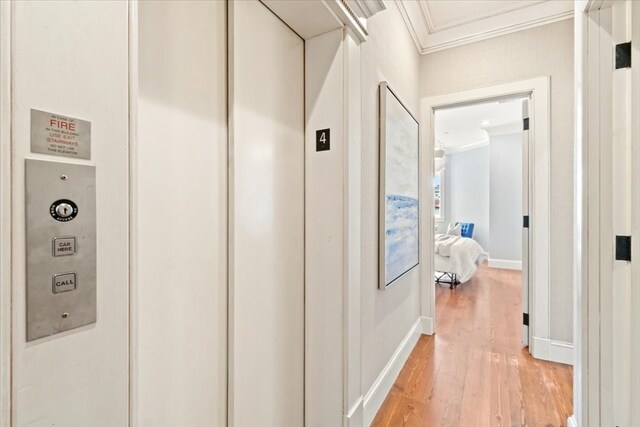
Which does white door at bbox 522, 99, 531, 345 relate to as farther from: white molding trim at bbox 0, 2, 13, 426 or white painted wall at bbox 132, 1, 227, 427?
white molding trim at bbox 0, 2, 13, 426

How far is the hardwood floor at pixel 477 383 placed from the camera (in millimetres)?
1769

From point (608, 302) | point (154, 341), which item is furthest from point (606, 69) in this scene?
point (154, 341)

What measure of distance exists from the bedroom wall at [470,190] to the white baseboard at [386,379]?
18.2ft

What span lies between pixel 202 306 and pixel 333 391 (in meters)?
0.78

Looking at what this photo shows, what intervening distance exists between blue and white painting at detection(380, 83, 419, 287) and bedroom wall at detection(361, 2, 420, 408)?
0.09m

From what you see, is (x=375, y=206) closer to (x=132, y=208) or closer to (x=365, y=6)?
(x=365, y=6)

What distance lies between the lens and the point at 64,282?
1.67 feet

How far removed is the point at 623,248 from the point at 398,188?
1.18 m

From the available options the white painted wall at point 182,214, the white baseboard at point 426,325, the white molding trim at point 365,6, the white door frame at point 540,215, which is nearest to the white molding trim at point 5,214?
the white painted wall at point 182,214

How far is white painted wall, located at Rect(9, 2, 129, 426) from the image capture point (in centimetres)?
46

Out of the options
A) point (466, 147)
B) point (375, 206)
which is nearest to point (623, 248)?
point (375, 206)

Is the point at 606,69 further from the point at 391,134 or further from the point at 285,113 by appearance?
the point at 285,113

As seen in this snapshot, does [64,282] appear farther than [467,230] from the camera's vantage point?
No

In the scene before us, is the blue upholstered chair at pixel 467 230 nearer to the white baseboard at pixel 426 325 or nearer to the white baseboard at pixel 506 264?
the white baseboard at pixel 506 264
